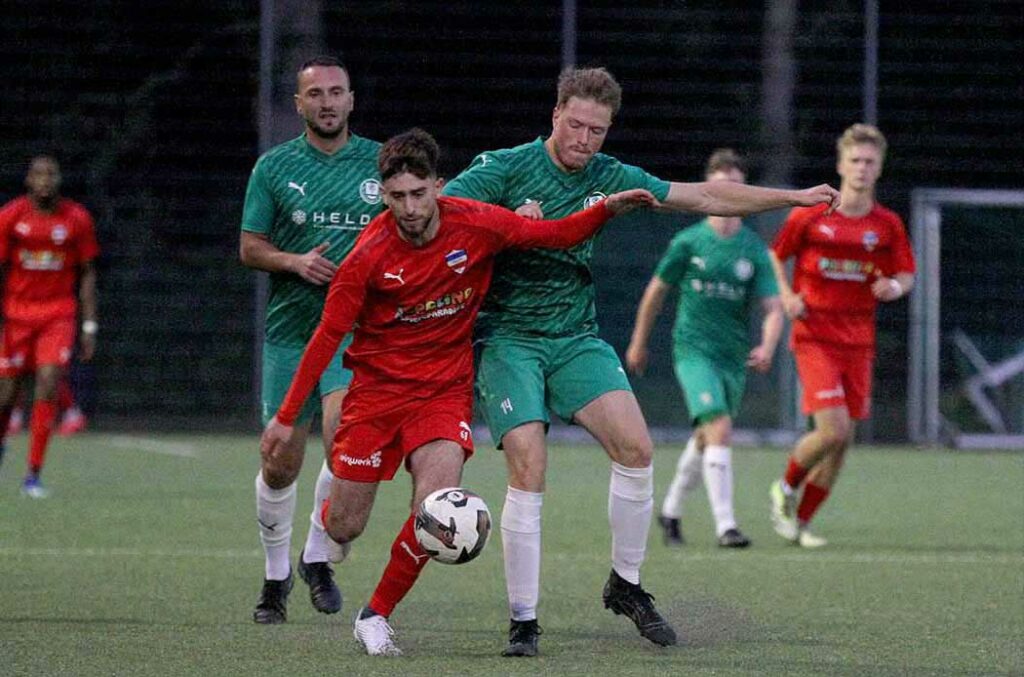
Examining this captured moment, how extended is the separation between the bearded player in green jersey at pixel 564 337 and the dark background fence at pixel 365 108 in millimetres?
11248

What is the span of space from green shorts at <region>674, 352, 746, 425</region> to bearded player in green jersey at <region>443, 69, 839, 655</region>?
3631 millimetres

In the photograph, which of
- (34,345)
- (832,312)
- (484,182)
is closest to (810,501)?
(832,312)

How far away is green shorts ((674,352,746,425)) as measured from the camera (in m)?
10.4

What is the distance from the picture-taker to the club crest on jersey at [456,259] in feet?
20.9

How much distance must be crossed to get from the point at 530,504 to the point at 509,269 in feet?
2.67

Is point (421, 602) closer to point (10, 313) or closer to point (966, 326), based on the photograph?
point (10, 313)

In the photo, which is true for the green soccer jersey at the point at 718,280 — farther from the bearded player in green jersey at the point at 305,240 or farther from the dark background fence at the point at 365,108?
the dark background fence at the point at 365,108

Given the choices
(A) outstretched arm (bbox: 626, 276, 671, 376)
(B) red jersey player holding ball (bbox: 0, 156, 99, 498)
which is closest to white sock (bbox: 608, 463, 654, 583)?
(A) outstretched arm (bbox: 626, 276, 671, 376)

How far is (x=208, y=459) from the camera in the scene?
1547cm

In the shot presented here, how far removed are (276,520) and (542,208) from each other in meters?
1.68

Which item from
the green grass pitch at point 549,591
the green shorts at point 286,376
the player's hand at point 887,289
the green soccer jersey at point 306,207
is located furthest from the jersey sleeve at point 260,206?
the player's hand at point 887,289

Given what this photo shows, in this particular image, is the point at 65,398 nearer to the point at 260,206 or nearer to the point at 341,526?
the point at 260,206

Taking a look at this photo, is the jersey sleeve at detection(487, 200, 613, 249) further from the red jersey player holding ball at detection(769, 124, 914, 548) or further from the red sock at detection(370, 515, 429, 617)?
the red jersey player holding ball at detection(769, 124, 914, 548)

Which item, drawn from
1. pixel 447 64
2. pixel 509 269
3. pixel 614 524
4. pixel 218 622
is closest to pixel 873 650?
pixel 614 524
